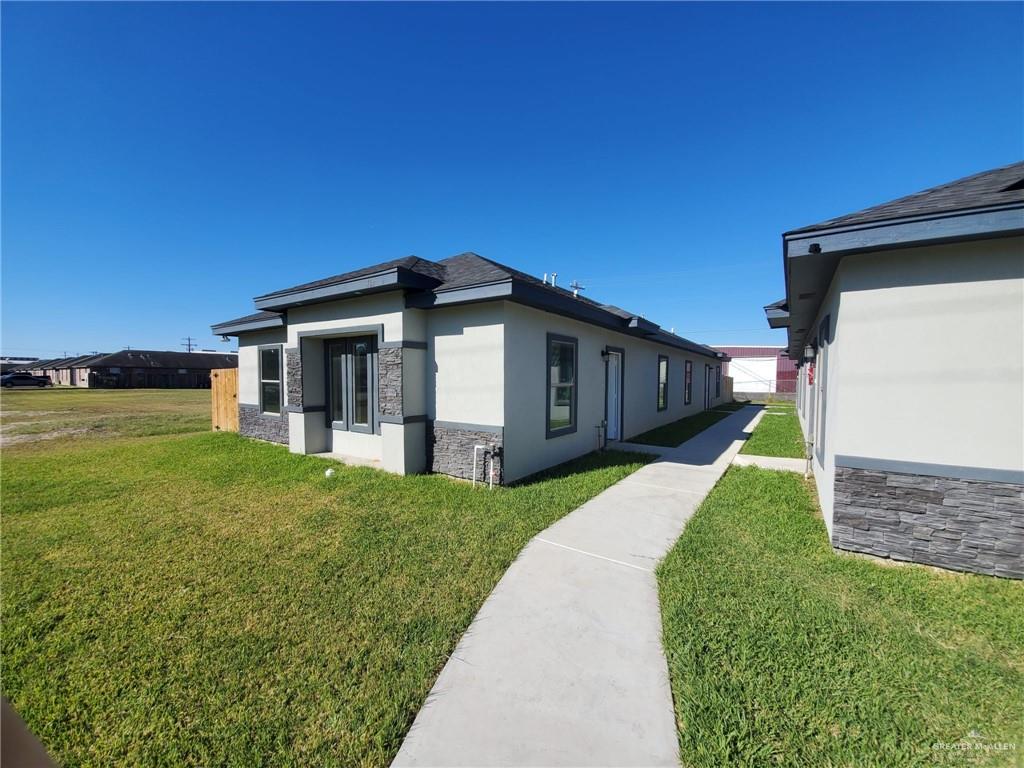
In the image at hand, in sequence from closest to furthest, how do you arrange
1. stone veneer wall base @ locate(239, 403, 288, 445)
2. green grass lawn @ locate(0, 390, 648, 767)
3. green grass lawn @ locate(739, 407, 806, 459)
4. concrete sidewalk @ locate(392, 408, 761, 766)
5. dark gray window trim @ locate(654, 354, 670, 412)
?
concrete sidewalk @ locate(392, 408, 761, 766), green grass lawn @ locate(0, 390, 648, 767), green grass lawn @ locate(739, 407, 806, 459), stone veneer wall base @ locate(239, 403, 288, 445), dark gray window trim @ locate(654, 354, 670, 412)

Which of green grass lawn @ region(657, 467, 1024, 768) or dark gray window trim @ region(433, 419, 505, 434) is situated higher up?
dark gray window trim @ region(433, 419, 505, 434)

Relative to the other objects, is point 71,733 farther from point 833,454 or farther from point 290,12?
point 290,12

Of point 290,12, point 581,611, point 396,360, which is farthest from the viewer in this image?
point 396,360

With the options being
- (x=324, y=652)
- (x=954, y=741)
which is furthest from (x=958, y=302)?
(x=324, y=652)

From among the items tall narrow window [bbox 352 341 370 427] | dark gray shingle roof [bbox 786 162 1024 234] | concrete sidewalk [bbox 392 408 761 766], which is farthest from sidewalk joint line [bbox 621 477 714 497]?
tall narrow window [bbox 352 341 370 427]

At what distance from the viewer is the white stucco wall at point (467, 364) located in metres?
6.30

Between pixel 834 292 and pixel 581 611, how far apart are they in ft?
15.4

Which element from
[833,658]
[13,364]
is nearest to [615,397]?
[833,658]

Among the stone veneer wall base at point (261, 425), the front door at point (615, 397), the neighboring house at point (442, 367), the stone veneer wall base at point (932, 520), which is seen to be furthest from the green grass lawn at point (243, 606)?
the front door at point (615, 397)

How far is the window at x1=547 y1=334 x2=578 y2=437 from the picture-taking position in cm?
748

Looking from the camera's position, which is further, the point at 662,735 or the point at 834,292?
the point at 834,292

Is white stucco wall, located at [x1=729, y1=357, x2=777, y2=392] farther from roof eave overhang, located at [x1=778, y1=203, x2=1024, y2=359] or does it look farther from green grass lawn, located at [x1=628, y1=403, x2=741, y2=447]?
roof eave overhang, located at [x1=778, y1=203, x2=1024, y2=359]

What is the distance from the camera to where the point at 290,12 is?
6.18m

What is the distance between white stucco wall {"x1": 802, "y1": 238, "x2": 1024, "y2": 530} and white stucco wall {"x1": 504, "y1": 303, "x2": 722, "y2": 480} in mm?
4083
